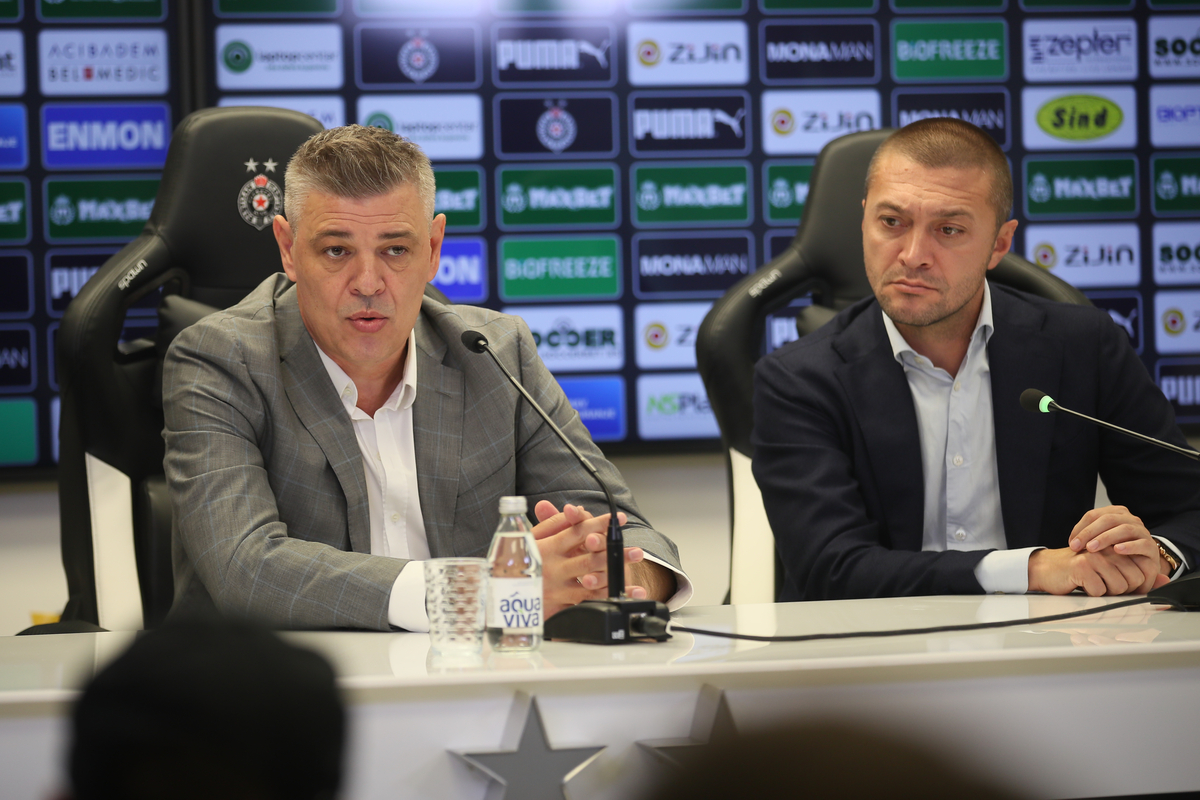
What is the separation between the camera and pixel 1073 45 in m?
3.09

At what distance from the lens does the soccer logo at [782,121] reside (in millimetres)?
3021

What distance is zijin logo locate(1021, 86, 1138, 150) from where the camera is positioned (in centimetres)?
308

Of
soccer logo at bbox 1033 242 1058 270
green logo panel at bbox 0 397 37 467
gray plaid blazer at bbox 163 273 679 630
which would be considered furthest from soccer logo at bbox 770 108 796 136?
green logo panel at bbox 0 397 37 467

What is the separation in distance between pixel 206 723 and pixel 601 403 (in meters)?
2.71

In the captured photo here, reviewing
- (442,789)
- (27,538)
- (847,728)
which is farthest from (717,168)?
(847,728)

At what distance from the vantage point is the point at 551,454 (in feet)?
5.75

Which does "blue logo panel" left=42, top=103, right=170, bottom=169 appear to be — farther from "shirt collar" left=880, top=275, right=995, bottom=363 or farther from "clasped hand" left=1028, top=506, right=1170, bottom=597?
"clasped hand" left=1028, top=506, right=1170, bottom=597

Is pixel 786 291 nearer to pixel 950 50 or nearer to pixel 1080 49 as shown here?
pixel 950 50

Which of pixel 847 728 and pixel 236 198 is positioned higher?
pixel 236 198

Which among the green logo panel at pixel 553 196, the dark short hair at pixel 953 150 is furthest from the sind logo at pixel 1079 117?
the dark short hair at pixel 953 150

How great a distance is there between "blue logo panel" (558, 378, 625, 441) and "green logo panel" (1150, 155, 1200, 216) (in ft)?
5.25

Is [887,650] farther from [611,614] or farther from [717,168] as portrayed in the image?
[717,168]

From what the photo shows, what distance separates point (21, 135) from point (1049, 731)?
278 centimetres

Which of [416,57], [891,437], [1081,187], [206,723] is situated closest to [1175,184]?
[1081,187]
